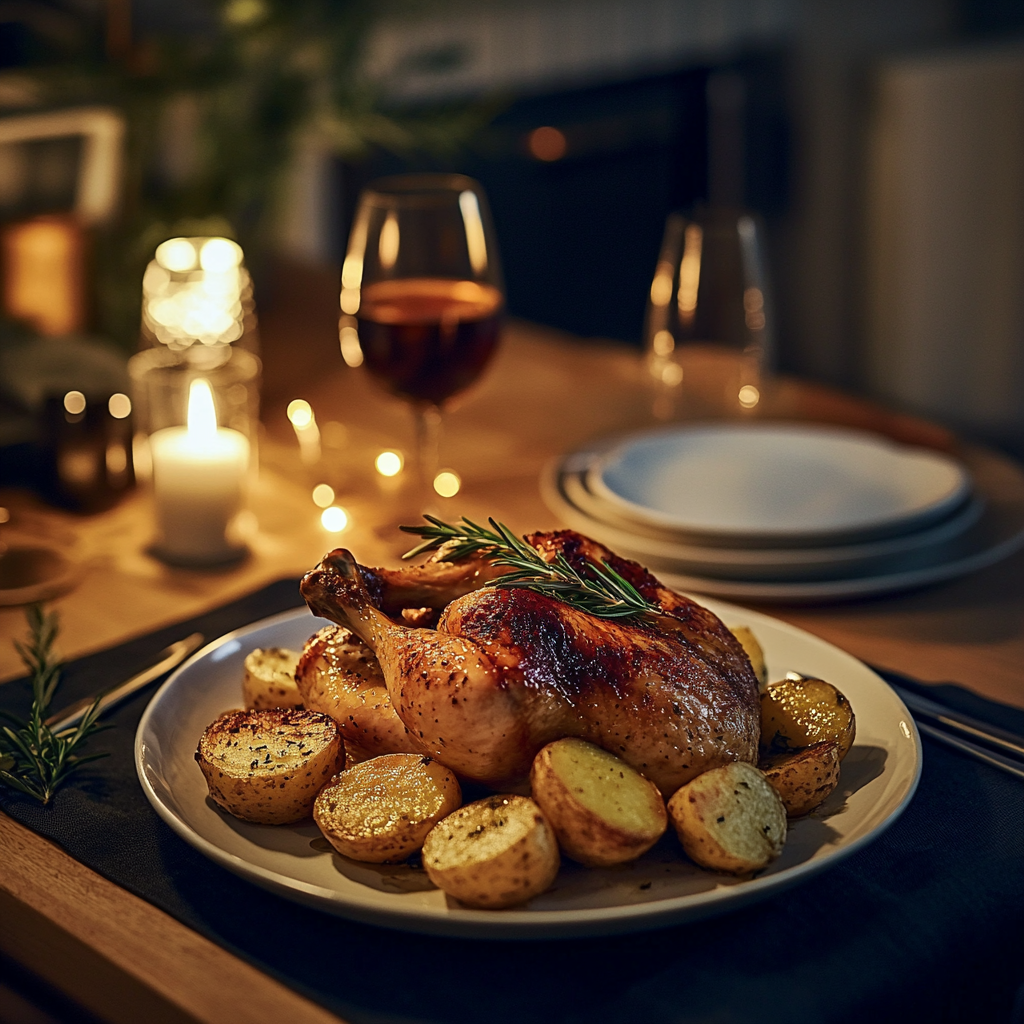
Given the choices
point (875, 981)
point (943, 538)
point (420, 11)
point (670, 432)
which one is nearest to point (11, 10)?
point (420, 11)

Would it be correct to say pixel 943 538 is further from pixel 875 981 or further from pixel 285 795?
pixel 285 795

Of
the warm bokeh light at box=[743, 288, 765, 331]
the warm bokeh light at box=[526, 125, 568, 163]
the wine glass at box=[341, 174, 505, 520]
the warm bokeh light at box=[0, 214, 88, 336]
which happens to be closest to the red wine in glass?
the wine glass at box=[341, 174, 505, 520]

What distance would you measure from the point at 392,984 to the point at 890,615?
0.66 m

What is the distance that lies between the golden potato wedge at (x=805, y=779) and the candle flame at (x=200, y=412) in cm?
83

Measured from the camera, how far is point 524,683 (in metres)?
0.68

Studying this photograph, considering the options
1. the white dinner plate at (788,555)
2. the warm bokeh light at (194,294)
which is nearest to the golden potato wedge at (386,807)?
the white dinner plate at (788,555)

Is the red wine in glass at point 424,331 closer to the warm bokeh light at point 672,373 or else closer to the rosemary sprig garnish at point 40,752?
the warm bokeh light at point 672,373

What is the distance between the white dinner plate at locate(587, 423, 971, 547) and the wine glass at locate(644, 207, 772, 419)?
3.7 inches

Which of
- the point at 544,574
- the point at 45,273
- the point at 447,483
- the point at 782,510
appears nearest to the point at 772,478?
the point at 782,510

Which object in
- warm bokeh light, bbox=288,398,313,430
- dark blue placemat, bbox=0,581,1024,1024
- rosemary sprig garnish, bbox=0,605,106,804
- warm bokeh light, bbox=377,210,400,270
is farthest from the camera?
warm bokeh light, bbox=288,398,313,430

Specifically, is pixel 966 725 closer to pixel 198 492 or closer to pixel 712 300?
pixel 712 300

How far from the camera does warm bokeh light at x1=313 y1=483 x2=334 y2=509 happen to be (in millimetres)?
1408

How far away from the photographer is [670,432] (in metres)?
1.42

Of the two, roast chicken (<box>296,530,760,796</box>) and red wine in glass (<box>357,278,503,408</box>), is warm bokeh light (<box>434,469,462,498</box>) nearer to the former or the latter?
red wine in glass (<box>357,278,503,408</box>)
